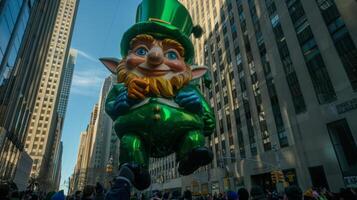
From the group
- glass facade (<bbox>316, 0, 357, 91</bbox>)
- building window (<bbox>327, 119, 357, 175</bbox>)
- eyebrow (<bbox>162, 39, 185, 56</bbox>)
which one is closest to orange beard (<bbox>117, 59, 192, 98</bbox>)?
eyebrow (<bbox>162, 39, 185, 56</bbox>)

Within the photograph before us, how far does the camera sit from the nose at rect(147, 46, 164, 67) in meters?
4.25

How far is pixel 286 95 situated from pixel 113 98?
22976mm

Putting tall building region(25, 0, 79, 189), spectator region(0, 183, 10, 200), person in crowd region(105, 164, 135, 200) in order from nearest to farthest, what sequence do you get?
person in crowd region(105, 164, 135, 200) < spectator region(0, 183, 10, 200) < tall building region(25, 0, 79, 189)

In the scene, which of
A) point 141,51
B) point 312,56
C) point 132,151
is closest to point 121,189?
A: point 132,151

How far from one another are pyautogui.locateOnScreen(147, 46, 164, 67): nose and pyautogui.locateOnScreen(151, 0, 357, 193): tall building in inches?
740

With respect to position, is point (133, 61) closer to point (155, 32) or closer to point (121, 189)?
point (155, 32)

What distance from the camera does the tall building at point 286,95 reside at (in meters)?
18.8

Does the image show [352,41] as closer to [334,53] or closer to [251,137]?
[334,53]

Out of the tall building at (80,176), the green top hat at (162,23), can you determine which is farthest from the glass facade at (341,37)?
the tall building at (80,176)

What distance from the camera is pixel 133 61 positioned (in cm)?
441

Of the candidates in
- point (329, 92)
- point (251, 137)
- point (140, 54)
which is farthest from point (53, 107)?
point (140, 54)

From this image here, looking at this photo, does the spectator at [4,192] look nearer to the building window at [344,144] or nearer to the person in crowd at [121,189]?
the person in crowd at [121,189]

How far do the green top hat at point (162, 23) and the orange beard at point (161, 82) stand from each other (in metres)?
0.58

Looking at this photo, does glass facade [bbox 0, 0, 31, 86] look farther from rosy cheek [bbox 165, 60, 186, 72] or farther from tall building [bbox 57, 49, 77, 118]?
tall building [bbox 57, 49, 77, 118]
